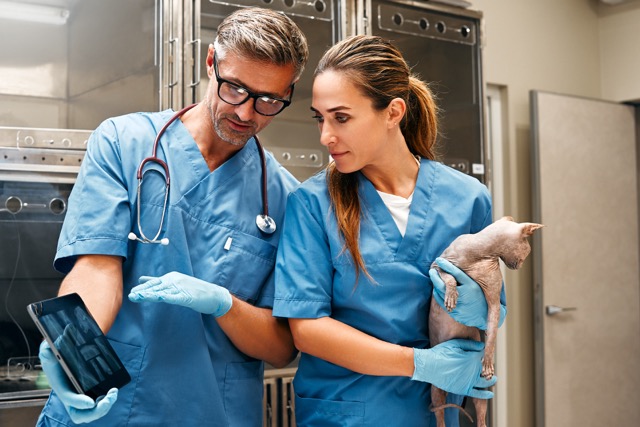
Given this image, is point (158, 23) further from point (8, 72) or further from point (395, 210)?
point (395, 210)

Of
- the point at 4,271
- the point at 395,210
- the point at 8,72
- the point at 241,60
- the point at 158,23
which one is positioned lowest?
the point at 4,271

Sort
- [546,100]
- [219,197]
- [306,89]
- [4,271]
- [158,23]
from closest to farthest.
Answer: [219,197], [4,271], [158,23], [306,89], [546,100]

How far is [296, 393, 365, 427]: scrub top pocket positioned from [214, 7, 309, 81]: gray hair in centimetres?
66

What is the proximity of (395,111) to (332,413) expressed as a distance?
2.01ft

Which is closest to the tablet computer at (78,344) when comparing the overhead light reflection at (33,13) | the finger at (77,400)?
the finger at (77,400)

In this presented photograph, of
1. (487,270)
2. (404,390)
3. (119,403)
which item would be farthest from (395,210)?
(119,403)

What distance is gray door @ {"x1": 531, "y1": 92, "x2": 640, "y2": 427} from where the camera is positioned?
3639 millimetres

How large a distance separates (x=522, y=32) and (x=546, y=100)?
0.44m

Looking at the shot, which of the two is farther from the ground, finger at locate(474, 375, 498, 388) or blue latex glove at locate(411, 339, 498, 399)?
blue latex glove at locate(411, 339, 498, 399)

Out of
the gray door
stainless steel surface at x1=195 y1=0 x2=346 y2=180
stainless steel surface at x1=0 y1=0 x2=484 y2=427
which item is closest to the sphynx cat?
stainless steel surface at x1=0 y1=0 x2=484 y2=427

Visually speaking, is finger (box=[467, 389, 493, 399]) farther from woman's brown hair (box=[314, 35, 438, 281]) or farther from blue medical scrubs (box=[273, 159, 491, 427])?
Result: woman's brown hair (box=[314, 35, 438, 281])

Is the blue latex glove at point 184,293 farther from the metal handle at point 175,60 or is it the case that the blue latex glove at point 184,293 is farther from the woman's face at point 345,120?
the metal handle at point 175,60

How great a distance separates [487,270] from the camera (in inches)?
54.4

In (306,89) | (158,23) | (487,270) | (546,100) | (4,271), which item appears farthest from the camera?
(546,100)
